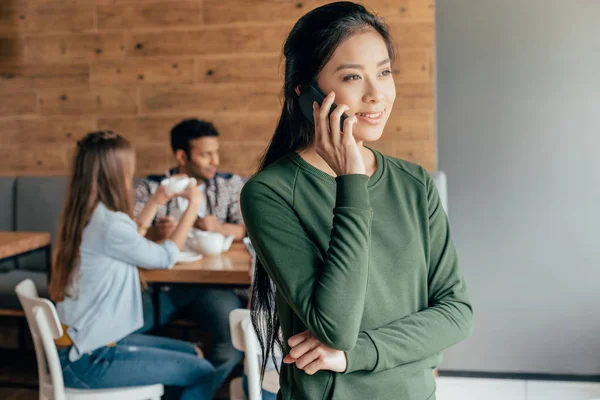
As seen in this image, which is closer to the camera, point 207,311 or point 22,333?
point 207,311

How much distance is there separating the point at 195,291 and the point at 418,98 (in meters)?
1.43

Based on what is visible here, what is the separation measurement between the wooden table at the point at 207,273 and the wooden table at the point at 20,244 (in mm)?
650

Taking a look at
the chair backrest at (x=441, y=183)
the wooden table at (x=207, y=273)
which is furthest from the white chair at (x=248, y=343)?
the chair backrest at (x=441, y=183)

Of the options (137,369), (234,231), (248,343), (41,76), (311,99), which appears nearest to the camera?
(311,99)

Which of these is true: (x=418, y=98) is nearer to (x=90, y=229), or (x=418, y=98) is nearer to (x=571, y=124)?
(x=571, y=124)

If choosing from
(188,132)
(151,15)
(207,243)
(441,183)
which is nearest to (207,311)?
(207,243)

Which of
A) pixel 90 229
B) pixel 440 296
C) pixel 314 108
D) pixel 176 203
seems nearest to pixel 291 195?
pixel 314 108

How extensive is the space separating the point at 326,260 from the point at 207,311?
2.01 m

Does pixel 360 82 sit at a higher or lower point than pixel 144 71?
lower

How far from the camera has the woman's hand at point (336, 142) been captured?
941mm

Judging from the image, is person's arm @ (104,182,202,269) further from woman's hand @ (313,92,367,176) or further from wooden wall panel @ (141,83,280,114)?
woman's hand @ (313,92,367,176)

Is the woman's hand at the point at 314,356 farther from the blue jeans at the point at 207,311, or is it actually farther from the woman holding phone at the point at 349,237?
the blue jeans at the point at 207,311

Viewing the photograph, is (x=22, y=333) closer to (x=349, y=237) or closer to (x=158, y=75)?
(x=158, y=75)

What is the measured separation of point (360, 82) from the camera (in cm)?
98
